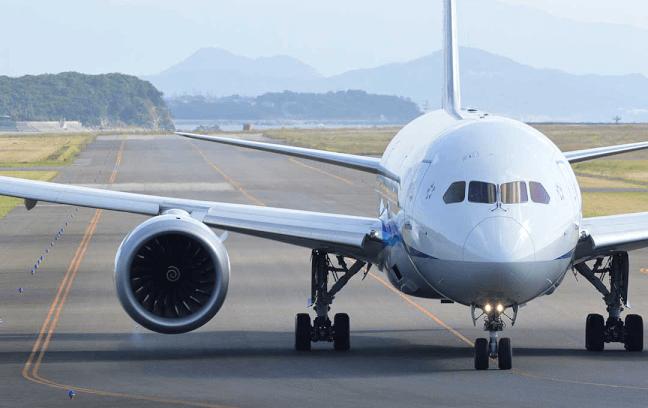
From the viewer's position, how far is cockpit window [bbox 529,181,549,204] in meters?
18.6

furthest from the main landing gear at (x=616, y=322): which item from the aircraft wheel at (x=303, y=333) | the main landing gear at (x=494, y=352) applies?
the aircraft wheel at (x=303, y=333)

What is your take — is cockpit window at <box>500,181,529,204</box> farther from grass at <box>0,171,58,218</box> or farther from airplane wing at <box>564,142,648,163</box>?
grass at <box>0,171,58,218</box>

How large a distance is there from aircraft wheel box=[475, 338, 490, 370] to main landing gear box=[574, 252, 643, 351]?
12.0 ft

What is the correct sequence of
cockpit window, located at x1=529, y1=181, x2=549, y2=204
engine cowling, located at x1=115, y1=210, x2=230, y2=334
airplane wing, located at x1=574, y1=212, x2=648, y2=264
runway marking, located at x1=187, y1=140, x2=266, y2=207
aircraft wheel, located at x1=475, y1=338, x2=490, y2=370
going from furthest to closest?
1. runway marking, located at x1=187, y1=140, x2=266, y2=207
2. airplane wing, located at x1=574, y1=212, x2=648, y2=264
3. engine cowling, located at x1=115, y1=210, x2=230, y2=334
4. aircraft wheel, located at x1=475, y1=338, x2=490, y2=370
5. cockpit window, located at x1=529, y1=181, x2=549, y2=204

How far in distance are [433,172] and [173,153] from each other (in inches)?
4141

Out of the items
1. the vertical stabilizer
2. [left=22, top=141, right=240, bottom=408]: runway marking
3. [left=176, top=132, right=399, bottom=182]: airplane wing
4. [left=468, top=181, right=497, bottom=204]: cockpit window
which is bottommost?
[left=22, top=141, right=240, bottom=408]: runway marking

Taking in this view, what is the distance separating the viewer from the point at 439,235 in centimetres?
1878

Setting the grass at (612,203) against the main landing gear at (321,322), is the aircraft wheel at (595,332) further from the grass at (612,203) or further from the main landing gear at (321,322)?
the grass at (612,203)

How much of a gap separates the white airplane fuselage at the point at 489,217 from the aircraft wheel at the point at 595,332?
12.0 ft

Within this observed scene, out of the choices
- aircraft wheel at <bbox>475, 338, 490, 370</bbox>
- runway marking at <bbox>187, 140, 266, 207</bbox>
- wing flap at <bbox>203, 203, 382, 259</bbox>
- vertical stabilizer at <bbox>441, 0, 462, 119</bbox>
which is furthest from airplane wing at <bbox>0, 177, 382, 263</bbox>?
runway marking at <bbox>187, 140, 266, 207</bbox>

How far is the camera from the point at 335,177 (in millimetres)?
86062

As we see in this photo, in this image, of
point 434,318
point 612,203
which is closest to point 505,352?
point 434,318

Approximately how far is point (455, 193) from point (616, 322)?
592 cm

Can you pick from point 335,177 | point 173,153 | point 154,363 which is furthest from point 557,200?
point 173,153
